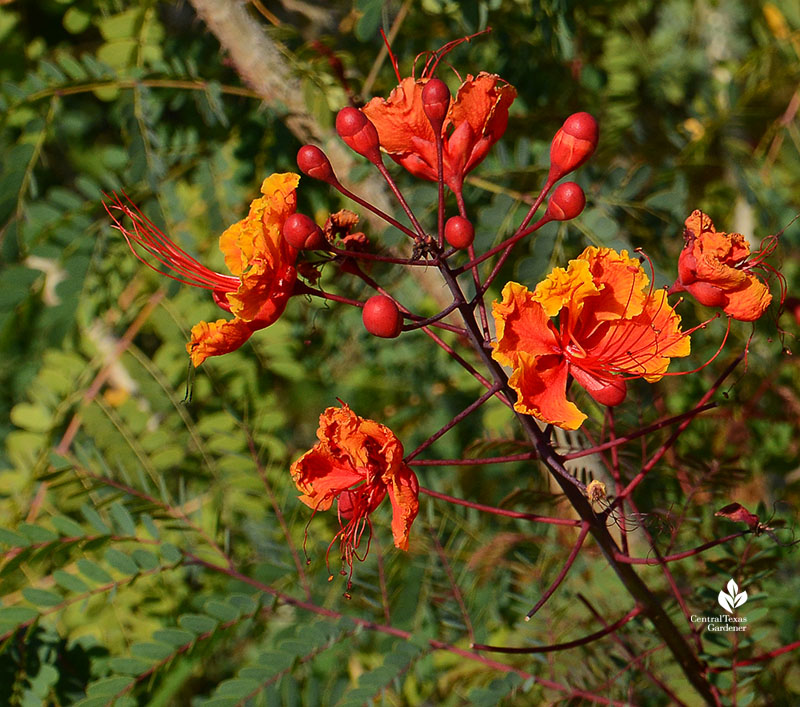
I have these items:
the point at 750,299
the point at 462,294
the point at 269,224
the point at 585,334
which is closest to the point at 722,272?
the point at 750,299

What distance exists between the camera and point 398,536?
0.98 metres

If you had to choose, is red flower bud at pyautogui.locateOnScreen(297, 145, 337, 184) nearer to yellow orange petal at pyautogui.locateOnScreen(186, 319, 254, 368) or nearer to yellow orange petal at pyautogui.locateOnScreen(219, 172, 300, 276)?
yellow orange petal at pyautogui.locateOnScreen(219, 172, 300, 276)

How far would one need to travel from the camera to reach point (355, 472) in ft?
3.46

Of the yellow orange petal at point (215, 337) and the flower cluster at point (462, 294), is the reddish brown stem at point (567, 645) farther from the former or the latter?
the yellow orange petal at point (215, 337)

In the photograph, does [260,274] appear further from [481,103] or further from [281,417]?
[281,417]

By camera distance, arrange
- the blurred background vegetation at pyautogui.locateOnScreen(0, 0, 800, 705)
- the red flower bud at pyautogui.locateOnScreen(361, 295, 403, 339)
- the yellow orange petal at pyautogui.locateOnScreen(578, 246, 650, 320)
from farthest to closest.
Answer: the blurred background vegetation at pyautogui.locateOnScreen(0, 0, 800, 705) → the yellow orange petal at pyautogui.locateOnScreen(578, 246, 650, 320) → the red flower bud at pyautogui.locateOnScreen(361, 295, 403, 339)

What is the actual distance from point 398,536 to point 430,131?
0.55m

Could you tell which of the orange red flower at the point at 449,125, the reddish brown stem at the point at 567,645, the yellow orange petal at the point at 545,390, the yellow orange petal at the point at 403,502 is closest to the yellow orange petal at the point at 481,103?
the orange red flower at the point at 449,125

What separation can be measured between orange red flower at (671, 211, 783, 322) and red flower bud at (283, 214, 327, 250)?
1.66 ft

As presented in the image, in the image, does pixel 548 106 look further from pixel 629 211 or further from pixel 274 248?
pixel 274 248

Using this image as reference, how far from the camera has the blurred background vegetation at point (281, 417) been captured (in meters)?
1.42

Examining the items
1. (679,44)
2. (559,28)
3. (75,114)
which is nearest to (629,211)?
(559,28)

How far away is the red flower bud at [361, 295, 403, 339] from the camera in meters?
0.91

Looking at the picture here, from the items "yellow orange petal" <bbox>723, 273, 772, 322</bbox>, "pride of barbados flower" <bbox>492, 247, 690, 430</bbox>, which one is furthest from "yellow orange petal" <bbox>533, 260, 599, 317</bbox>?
"yellow orange petal" <bbox>723, 273, 772, 322</bbox>
